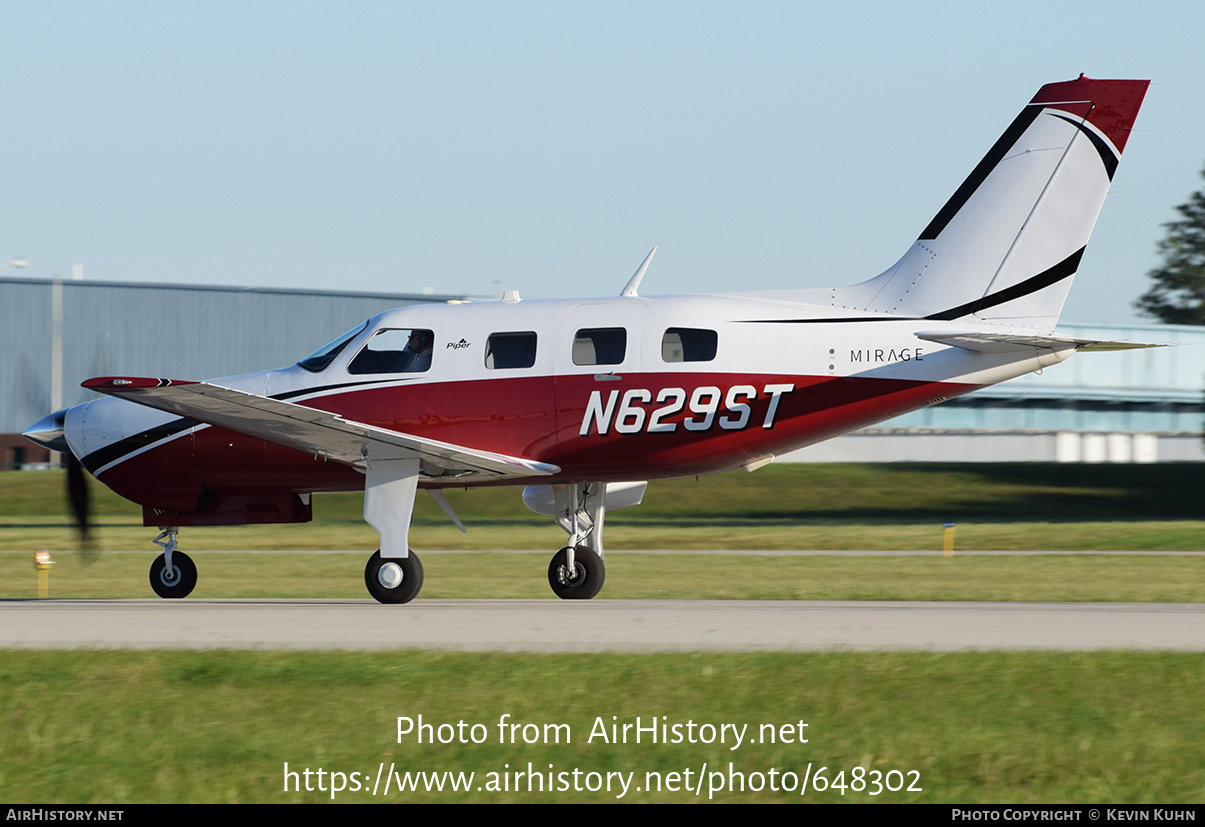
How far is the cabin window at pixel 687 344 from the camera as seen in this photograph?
17219 millimetres

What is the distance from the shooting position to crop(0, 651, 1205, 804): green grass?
25.0 feet

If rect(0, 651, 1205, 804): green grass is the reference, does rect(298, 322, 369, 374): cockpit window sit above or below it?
above

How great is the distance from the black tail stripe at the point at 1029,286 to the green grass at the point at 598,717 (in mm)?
6574

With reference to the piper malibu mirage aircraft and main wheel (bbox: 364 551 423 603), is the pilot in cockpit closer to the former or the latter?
the piper malibu mirage aircraft

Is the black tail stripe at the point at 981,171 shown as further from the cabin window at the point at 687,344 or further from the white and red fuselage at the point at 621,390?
the cabin window at the point at 687,344

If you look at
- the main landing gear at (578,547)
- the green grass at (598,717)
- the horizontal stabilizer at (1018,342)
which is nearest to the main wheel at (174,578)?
the main landing gear at (578,547)

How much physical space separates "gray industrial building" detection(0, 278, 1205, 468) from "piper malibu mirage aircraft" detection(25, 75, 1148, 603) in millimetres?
47912

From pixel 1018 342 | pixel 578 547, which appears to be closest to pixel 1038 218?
pixel 1018 342

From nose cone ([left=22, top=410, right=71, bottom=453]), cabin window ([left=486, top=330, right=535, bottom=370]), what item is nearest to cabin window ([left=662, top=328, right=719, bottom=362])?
cabin window ([left=486, top=330, right=535, bottom=370])

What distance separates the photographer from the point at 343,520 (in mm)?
42938

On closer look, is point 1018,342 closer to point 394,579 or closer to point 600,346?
point 600,346

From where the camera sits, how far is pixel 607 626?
1396 centimetres

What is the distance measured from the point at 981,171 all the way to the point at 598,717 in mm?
10894

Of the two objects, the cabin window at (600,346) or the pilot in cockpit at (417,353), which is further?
the pilot in cockpit at (417,353)
